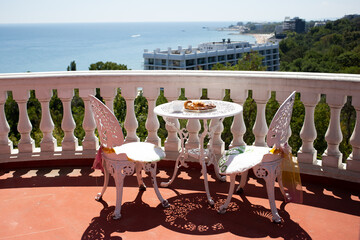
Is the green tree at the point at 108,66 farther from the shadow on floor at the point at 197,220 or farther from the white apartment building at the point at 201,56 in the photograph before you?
the white apartment building at the point at 201,56

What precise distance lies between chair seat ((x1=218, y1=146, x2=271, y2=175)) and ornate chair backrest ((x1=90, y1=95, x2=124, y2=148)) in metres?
1.07

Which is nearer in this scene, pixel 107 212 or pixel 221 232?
pixel 221 232

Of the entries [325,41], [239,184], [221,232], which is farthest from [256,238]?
[325,41]

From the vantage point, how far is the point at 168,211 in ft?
14.1

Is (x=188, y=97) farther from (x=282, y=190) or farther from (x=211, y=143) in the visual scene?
(x=282, y=190)

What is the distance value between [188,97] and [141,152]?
1.29m

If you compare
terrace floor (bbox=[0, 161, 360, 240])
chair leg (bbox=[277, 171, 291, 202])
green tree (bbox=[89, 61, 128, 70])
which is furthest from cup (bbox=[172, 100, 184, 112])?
green tree (bbox=[89, 61, 128, 70])

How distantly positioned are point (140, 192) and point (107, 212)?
61 centimetres

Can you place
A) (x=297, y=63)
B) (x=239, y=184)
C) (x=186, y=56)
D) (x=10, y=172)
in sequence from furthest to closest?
(x=186, y=56) < (x=297, y=63) < (x=10, y=172) < (x=239, y=184)

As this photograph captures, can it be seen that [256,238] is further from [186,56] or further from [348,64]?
[186,56]

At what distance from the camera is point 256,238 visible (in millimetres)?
3709

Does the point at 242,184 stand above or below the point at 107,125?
below

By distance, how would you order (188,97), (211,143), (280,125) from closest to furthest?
(280,125)
(211,143)
(188,97)

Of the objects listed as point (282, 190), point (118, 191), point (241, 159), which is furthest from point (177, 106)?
point (282, 190)
